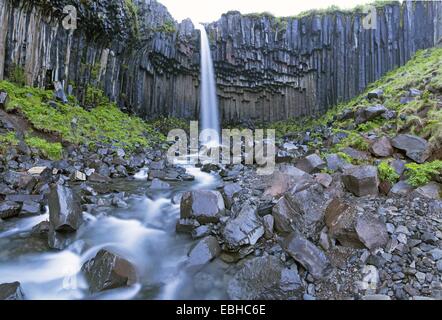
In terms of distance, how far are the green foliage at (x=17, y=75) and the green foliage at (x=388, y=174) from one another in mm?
14873

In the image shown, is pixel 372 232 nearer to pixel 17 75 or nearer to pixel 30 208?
pixel 30 208

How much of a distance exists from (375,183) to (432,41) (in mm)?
23188

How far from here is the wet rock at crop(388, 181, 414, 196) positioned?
482 centimetres

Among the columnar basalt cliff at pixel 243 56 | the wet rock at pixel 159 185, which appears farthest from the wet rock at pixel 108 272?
the columnar basalt cliff at pixel 243 56

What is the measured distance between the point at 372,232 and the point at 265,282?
65.1 inches

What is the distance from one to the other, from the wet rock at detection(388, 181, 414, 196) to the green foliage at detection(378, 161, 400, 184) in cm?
17

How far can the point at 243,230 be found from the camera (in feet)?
14.2

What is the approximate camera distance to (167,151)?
602 inches

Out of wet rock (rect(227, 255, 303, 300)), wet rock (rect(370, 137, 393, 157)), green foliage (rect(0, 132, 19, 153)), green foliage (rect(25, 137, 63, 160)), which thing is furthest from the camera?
green foliage (rect(25, 137, 63, 160))

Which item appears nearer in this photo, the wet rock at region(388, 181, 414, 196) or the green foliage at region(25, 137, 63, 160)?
the wet rock at region(388, 181, 414, 196)

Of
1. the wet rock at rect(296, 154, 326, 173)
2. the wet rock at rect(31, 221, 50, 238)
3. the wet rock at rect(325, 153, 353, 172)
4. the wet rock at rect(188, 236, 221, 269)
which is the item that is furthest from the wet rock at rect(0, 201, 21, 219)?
the wet rock at rect(325, 153, 353, 172)

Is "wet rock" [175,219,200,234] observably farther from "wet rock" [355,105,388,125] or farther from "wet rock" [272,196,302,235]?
"wet rock" [355,105,388,125]

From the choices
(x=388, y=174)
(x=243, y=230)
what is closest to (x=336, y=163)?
(x=388, y=174)

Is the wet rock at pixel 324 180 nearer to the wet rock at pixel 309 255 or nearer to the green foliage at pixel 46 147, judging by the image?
the wet rock at pixel 309 255
